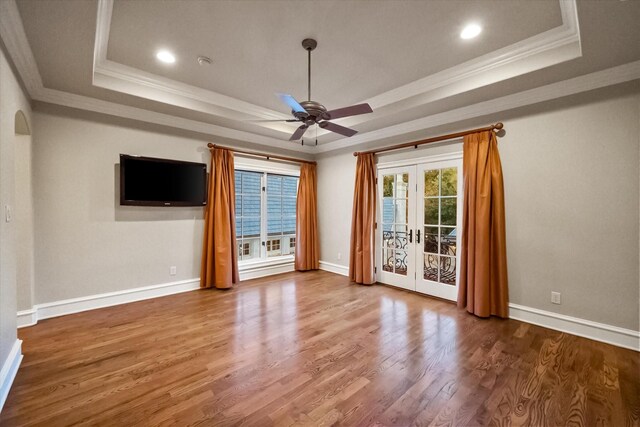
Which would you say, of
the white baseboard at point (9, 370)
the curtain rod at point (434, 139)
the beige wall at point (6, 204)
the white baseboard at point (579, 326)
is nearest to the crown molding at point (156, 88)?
the beige wall at point (6, 204)

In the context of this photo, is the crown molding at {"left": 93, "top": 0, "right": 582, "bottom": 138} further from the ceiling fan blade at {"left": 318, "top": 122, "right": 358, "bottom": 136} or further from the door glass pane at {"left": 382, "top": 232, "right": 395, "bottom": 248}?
→ the door glass pane at {"left": 382, "top": 232, "right": 395, "bottom": 248}

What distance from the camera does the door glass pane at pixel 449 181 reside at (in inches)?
152

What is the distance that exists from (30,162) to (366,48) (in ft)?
12.8

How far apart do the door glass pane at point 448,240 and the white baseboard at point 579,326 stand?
95cm

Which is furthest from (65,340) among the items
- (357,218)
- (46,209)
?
(357,218)

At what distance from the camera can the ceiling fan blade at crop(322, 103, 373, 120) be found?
249cm

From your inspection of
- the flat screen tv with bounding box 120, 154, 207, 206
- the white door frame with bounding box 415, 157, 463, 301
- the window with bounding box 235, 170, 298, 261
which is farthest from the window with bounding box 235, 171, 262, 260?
the white door frame with bounding box 415, 157, 463, 301

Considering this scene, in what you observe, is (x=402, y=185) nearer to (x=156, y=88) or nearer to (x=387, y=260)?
(x=387, y=260)

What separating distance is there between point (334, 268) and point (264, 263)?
1447 millimetres

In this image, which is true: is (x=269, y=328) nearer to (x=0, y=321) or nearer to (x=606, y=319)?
(x=0, y=321)

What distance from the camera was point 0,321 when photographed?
6.16ft

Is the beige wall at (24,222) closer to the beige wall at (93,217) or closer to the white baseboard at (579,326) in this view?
the beige wall at (93,217)

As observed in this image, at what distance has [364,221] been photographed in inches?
190

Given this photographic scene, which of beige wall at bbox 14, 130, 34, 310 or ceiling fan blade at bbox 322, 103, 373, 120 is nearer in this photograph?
ceiling fan blade at bbox 322, 103, 373, 120
